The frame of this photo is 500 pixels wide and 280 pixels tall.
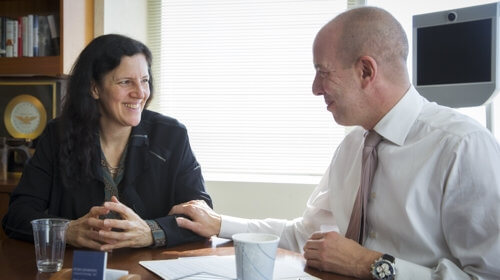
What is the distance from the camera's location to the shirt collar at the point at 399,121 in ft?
4.29

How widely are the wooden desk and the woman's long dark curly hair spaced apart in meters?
0.44

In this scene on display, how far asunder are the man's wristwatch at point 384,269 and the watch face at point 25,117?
8.80 ft

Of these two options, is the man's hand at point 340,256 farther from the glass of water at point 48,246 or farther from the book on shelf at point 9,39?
the book on shelf at point 9,39

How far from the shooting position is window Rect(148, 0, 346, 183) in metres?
3.27

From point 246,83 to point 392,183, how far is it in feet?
7.27

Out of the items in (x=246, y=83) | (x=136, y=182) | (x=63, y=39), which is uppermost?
(x=63, y=39)

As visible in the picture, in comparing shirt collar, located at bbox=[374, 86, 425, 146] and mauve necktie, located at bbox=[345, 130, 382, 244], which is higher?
shirt collar, located at bbox=[374, 86, 425, 146]

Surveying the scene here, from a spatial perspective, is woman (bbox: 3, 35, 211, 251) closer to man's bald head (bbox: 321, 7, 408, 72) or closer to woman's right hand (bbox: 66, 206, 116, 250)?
woman's right hand (bbox: 66, 206, 116, 250)

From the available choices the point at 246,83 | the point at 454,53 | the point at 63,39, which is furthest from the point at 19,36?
the point at 454,53

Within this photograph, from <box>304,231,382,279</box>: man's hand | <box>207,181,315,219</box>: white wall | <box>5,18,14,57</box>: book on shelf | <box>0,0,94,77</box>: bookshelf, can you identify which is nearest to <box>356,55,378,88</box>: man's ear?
<box>304,231,382,279</box>: man's hand

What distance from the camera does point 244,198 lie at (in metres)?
3.22

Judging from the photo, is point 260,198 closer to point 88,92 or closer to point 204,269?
point 88,92

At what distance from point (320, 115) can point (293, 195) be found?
56cm

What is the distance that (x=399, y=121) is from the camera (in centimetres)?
132
